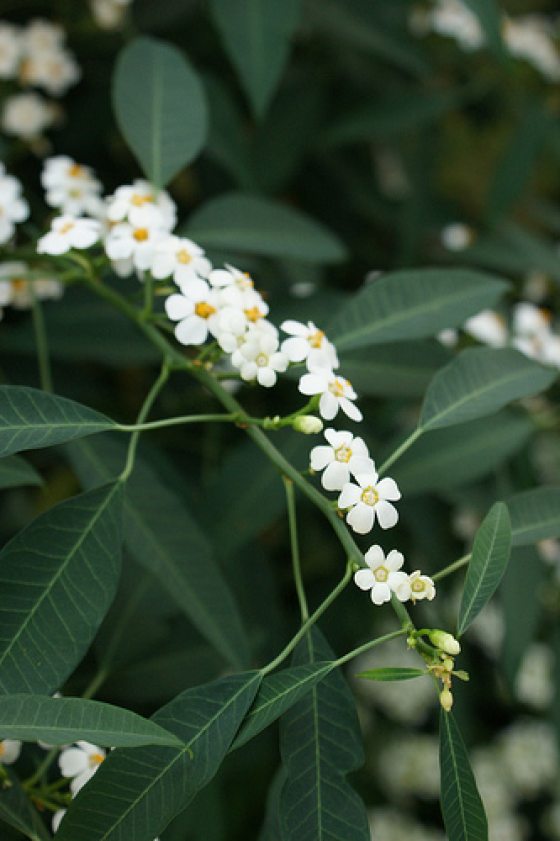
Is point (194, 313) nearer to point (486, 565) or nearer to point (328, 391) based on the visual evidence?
point (328, 391)

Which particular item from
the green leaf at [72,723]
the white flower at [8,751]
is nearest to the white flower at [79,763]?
the white flower at [8,751]

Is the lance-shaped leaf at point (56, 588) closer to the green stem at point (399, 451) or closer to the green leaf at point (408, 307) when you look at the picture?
the green stem at point (399, 451)

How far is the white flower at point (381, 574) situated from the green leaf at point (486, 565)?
43 millimetres

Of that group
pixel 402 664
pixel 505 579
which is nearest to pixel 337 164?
pixel 505 579

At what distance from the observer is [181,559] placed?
31.8 inches

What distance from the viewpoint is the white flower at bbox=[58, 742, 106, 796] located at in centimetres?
67

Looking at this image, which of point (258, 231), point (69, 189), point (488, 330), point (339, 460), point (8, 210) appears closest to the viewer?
point (339, 460)

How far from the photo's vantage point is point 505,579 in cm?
105

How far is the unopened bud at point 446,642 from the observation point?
558mm

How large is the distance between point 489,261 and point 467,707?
0.68 meters

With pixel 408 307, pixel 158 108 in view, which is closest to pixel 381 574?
pixel 408 307

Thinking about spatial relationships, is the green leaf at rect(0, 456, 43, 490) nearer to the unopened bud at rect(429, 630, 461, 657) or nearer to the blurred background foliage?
the blurred background foliage

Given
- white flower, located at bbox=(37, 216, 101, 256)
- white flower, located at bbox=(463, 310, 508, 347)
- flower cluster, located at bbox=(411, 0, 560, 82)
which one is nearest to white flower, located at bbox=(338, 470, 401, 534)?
white flower, located at bbox=(37, 216, 101, 256)

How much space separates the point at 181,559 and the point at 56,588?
179 mm
